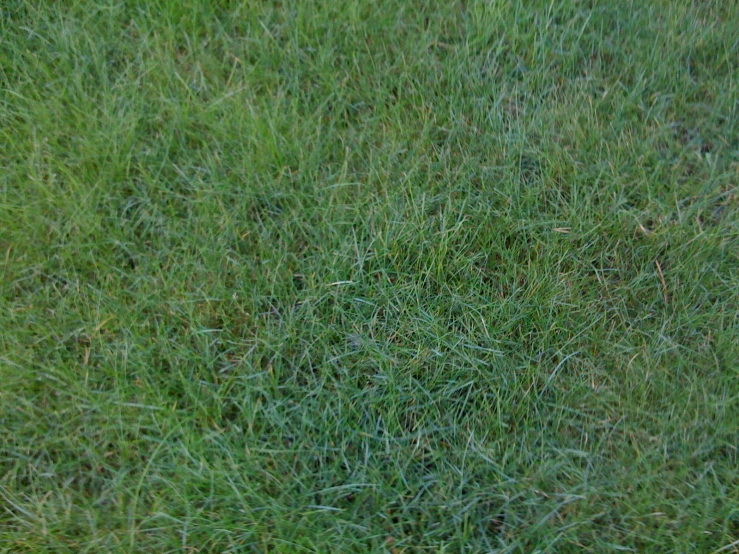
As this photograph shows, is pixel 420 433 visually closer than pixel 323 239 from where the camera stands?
Yes

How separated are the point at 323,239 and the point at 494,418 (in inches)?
35.0

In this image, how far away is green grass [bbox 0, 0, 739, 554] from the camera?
216cm

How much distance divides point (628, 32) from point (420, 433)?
2.02 meters

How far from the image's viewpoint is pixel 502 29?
3.12 m

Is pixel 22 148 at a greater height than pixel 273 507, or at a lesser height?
greater

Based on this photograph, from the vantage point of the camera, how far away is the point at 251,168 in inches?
107

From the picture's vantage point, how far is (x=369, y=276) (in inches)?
99.7

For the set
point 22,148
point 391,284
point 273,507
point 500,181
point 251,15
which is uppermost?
point 251,15

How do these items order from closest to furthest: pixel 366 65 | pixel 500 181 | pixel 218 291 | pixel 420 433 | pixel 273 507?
1. pixel 273 507
2. pixel 420 433
3. pixel 218 291
4. pixel 500 181
5. pixel 366 65

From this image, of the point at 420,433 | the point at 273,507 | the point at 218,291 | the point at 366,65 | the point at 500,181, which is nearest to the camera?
the point at 273,507

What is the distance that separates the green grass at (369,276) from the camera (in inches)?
85.0

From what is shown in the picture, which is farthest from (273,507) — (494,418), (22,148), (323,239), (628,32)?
(628,32)

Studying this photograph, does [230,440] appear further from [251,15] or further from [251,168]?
[251,15]

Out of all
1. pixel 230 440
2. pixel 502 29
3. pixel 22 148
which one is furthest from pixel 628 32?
pixel 22 148
